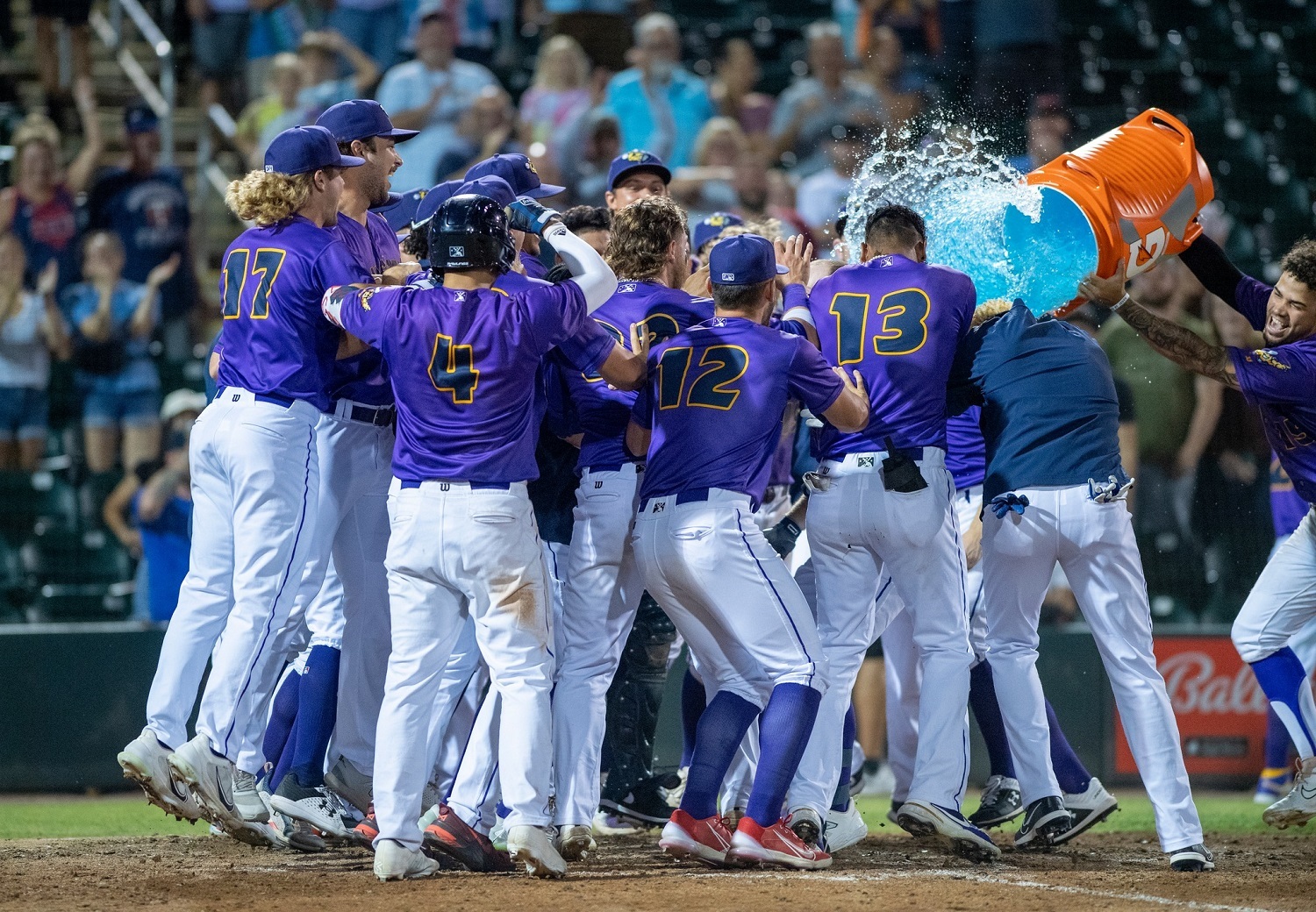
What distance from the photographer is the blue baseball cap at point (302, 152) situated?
5.55 m

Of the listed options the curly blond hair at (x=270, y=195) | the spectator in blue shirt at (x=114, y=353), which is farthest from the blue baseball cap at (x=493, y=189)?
the spectator in blue shirt at (x=114, y=353)

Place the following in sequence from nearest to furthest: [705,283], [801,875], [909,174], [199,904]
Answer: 1. [199,904]
2. [801,875]
3. [705,283]
4. [909,174]

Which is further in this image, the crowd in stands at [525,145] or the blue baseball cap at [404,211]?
the crowd in stands at [525,145]

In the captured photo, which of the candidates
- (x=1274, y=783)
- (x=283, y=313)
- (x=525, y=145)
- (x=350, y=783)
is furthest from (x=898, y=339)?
(x=525, y=145)

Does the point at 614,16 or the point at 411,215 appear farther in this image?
the point at 614,16

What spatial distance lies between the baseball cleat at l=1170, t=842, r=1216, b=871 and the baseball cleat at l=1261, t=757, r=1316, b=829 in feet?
2.33

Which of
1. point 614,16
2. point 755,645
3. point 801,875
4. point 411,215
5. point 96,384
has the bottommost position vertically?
point 801,875

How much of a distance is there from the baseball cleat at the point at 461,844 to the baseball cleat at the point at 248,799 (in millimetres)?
742

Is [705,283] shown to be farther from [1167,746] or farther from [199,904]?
[199,904]

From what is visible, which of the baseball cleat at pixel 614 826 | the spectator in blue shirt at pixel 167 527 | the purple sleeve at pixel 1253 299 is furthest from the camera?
the spectator in blue shirt at pixel 167 527

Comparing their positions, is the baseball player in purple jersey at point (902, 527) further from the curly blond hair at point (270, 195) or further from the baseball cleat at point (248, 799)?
the curly blond hair at point (270, 195)

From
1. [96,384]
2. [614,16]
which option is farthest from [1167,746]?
[614,16]

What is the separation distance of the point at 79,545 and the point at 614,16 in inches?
246

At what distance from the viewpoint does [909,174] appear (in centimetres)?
764
